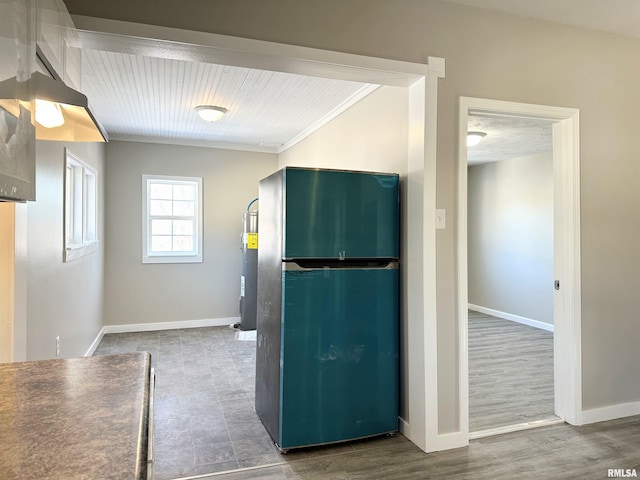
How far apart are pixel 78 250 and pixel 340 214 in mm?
2675

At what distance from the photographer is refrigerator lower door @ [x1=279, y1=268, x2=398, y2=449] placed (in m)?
2.48

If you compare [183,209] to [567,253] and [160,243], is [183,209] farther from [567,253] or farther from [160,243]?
[567,253]

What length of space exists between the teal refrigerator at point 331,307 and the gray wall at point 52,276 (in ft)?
4.76

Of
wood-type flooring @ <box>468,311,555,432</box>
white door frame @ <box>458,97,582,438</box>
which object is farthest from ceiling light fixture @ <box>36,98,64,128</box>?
wood-type flooring @ <box>468,311,555,432</box>

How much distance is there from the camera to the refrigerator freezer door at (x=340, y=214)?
248 centimetres

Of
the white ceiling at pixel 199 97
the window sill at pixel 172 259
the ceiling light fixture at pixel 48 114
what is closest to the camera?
the ceiling light fixture at pixel 48 114

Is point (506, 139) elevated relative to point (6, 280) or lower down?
elevated

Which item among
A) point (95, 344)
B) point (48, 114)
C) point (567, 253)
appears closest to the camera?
point (48, 114)

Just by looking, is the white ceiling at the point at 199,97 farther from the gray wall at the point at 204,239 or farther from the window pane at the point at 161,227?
the window pane at the point at 161,227

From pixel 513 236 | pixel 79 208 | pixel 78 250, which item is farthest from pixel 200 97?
pixel 513 236

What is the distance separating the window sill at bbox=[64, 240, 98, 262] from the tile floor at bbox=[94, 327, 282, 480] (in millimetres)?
1169

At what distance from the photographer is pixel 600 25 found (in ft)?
9.12

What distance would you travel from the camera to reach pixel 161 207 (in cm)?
573

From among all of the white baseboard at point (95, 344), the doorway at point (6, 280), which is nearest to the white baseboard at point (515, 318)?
the white baseboard at point (95, 344)
